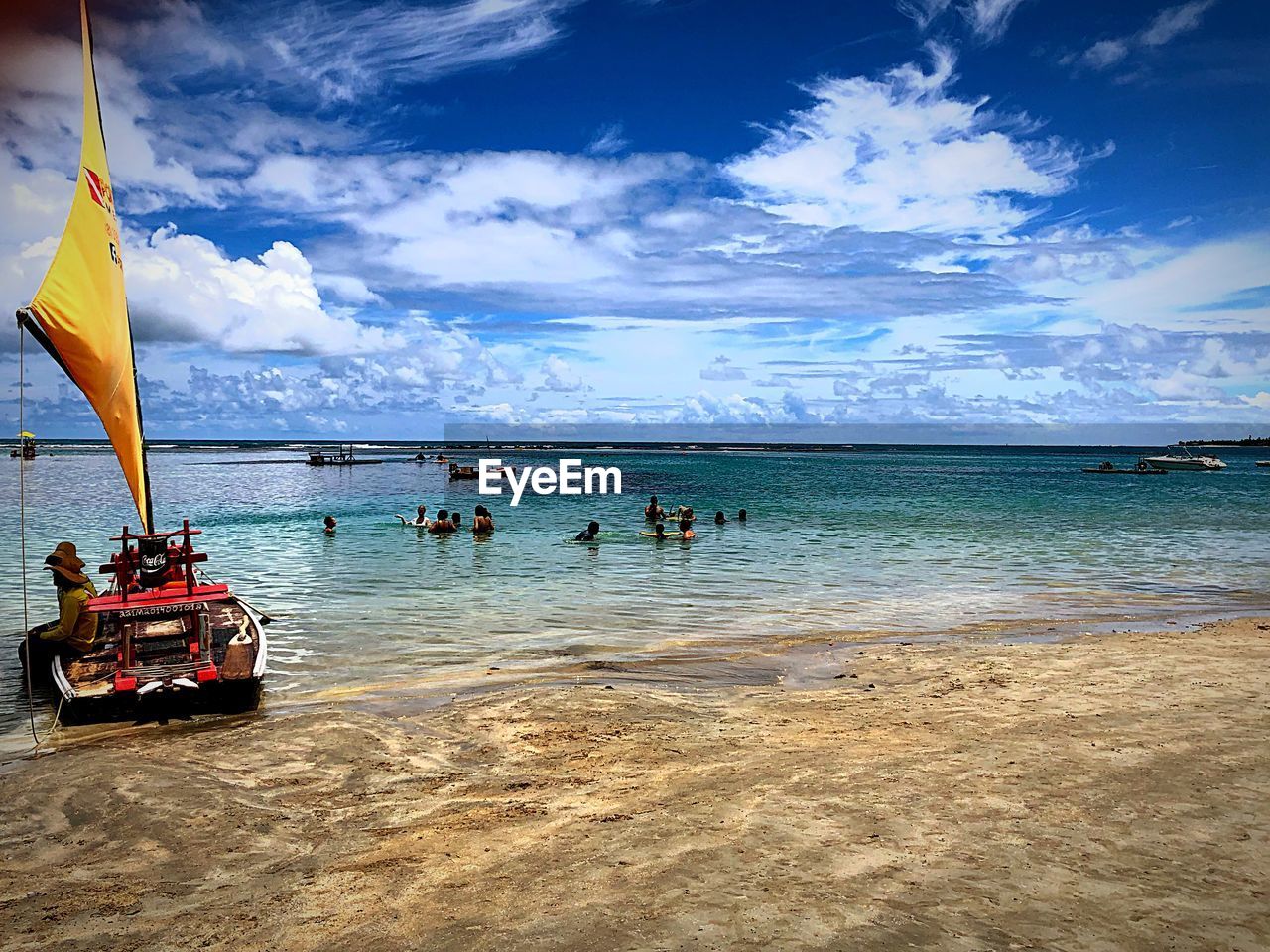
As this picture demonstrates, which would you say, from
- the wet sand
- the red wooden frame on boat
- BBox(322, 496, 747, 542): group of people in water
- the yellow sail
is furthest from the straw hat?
BBox(322, 496, 747, 542): group of people in water

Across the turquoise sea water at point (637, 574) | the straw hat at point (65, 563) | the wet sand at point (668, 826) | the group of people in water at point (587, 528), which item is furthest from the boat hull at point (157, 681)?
the group of people in water at point (587, 528)

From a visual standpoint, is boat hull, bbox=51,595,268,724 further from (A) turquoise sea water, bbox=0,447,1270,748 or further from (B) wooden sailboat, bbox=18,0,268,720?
(A) turquoise sea water, bbox=0,447,1270,748

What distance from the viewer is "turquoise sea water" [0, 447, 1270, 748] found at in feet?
52.8

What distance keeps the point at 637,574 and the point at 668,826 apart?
58.4ft

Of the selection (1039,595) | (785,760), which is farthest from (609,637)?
(1039,595)

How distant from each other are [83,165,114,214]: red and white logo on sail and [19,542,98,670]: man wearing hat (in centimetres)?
527

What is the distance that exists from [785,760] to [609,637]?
8.03 meters

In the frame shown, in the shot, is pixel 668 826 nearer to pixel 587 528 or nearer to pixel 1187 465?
pixel 587 528

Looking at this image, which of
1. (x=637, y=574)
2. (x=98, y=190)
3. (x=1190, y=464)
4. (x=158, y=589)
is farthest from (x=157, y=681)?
(x=1190, y=464)

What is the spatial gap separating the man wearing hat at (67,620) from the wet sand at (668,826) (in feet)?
9.72

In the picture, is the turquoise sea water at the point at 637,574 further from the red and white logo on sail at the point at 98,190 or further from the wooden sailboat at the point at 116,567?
the red and white logo on sail at the point at 98,190

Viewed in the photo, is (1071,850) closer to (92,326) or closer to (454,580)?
(92,326)

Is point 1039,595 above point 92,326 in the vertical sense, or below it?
below

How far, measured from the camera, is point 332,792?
27.1 ft
